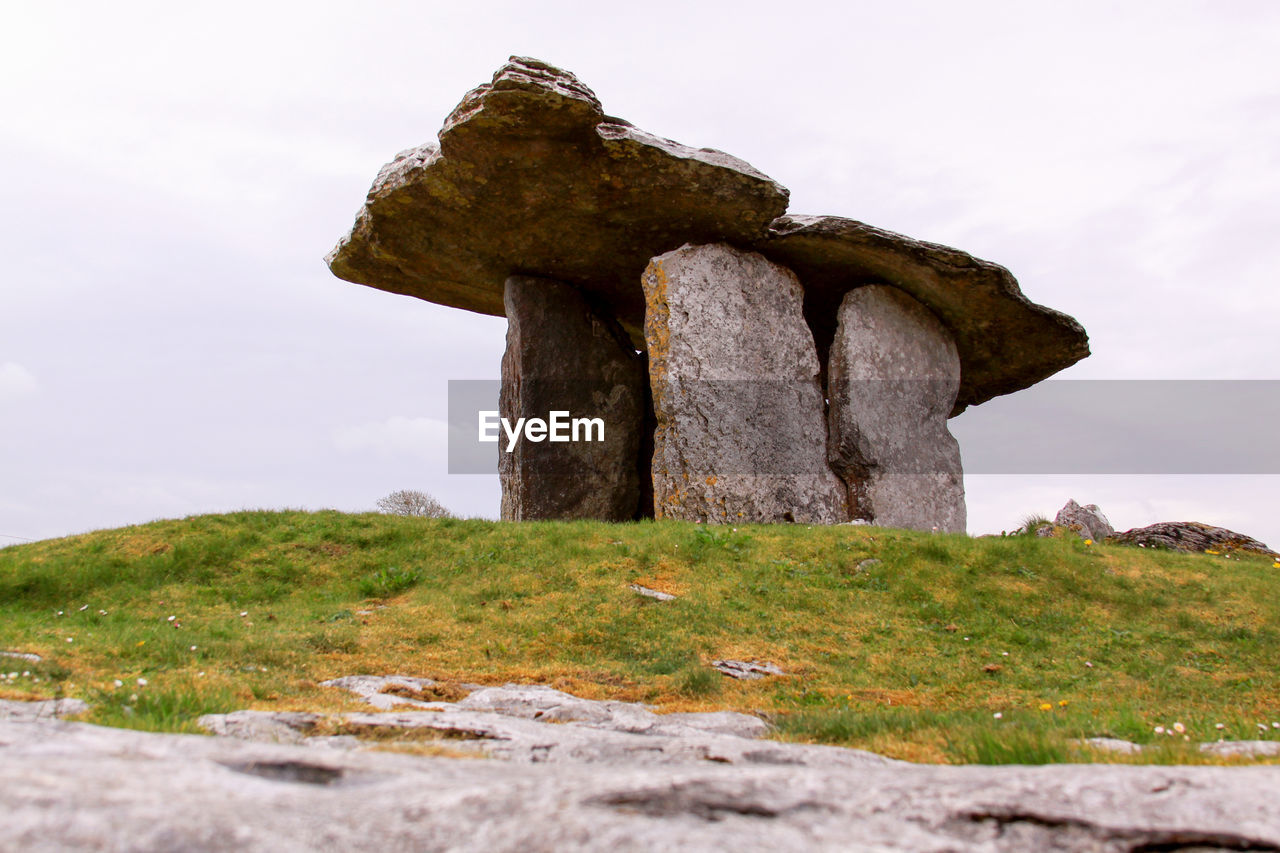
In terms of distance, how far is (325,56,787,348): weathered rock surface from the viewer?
42.3ft

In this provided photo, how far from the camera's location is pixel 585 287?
18000 mm

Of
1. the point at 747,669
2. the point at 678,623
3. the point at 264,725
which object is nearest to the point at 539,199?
the point at 678,623

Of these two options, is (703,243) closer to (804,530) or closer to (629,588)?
(804,530)

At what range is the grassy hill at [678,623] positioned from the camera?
6.27 metres

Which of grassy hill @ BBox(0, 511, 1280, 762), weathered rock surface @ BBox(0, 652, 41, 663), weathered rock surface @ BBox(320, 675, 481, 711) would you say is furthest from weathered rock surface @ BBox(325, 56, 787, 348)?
weathered rock surface @ BBox(0, 652, 41, 663)

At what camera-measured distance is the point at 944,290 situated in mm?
16797

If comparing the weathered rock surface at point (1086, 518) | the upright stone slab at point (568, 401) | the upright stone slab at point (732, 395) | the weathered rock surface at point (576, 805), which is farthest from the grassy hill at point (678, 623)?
the weathered rock surface at point (1086, 518)

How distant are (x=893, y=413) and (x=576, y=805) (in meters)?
15.2

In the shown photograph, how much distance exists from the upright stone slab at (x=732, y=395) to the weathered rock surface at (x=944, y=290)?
0.92m

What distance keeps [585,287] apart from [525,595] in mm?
8822

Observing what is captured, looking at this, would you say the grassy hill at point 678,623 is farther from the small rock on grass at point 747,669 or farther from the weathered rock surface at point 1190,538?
the weathered rock surface at point 1190,538

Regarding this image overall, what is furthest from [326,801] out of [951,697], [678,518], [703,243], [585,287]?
[585,287]

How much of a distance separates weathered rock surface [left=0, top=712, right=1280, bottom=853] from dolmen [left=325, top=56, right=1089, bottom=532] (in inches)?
445

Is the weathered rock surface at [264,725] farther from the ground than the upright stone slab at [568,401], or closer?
closer
